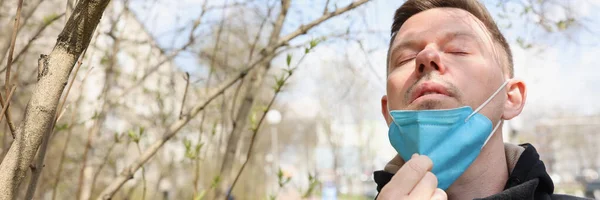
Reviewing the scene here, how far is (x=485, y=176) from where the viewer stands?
5.61 ft

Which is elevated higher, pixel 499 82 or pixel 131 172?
pixel 131 172

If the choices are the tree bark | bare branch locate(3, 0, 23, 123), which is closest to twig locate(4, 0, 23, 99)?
bare branch locate(3, 0, 23, 123)

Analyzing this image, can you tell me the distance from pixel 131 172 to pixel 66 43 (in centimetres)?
91

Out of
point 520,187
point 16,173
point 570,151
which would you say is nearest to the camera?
point 16,173

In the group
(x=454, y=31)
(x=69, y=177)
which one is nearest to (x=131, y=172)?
(x=454, y=31)

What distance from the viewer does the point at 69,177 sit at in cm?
643

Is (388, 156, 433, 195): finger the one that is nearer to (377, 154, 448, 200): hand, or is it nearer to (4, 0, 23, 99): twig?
(377, 154, 448, 200): hand

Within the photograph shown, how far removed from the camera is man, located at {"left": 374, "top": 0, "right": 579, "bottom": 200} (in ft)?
5.41

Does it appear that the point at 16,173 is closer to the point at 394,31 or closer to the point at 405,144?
the point at 405,144

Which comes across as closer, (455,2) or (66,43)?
(66,43)

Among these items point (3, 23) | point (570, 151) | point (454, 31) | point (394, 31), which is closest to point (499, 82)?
point (454, 31)

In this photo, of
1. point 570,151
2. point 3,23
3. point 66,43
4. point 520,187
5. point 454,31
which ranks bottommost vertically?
point 570,151

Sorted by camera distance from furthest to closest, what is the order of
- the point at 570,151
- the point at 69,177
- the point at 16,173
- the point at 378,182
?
the point at 570,151, the point at 69,177, the point at 378,182, the point at 16,173

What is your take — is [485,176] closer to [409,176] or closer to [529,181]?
[529,181]
